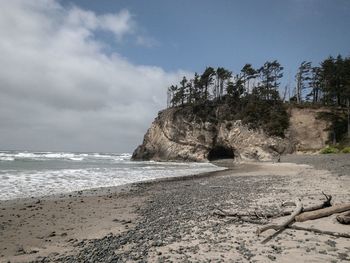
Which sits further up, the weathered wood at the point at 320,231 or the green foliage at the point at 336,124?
the green foliage at the point at 336,124

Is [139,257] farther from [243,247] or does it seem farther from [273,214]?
[273,214]

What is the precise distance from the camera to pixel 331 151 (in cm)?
4241

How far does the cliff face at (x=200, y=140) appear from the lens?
59269mm

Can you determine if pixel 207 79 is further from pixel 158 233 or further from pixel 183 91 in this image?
pixel 158 233

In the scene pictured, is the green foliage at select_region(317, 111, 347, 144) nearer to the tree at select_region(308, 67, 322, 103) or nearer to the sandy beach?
the tree at select_region(308, 67, 322, 103)

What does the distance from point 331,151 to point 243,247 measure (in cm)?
4083

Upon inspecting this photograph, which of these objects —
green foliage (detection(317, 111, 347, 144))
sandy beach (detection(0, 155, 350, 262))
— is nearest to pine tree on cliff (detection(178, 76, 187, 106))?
green foliage (detection(317, 111, 347, 144))

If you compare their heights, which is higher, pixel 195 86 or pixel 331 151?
pixel 195 86

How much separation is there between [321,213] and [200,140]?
195 ft

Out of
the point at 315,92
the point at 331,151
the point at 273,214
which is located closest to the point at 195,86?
the point at 315,92

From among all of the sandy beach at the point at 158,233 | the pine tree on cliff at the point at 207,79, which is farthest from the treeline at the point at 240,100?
the sandy beach at the point at 158,233

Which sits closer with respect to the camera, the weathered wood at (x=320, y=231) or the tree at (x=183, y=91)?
the weathered wood at (x=320, y=231)

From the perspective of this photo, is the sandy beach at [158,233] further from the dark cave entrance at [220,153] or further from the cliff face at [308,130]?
the dark cave entrance at [220,153]

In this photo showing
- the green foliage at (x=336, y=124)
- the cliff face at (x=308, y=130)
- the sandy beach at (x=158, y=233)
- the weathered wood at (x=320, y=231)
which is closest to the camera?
the sandy beach at (x=158, y=233)
